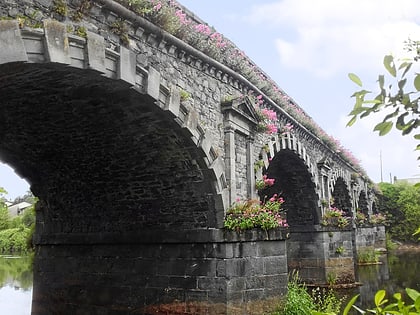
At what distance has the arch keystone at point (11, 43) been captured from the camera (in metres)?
5.41

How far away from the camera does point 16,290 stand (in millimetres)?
18125

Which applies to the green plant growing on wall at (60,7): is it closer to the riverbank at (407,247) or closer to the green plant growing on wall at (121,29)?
the green plant growing on wall at (121,29)

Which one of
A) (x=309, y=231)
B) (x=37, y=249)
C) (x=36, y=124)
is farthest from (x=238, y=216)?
(x=309, y=231)

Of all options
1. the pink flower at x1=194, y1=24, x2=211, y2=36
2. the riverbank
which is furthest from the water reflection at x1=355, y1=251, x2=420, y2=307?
the riverbank

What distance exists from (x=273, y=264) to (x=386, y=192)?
3277 cm

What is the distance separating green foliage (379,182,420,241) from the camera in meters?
37.5

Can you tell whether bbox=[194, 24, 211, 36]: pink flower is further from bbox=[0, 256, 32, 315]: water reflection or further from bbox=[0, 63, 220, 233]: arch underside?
bbox=[0, 256, 32, 315]: water reflection

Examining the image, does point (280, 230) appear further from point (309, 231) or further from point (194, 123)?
point (309, 231)

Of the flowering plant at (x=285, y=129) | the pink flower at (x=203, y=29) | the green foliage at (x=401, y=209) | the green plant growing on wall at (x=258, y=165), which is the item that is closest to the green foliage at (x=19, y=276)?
the flowering plant at (x=285, y=129)

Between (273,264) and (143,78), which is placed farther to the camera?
(273,264)

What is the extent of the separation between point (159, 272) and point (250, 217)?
2.24 m

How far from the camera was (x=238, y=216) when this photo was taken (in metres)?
9.39

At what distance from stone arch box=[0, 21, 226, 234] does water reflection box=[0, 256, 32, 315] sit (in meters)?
3.44

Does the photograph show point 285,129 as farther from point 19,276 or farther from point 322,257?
point 19,276
